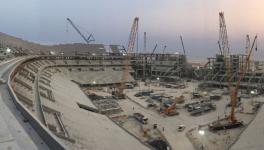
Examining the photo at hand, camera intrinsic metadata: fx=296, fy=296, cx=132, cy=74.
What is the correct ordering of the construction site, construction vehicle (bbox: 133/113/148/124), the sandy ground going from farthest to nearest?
construction vehicle (bbox: 133/113/148/124), the sandy ground, the construction site

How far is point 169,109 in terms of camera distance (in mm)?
38625

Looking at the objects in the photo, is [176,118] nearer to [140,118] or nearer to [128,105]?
[140,118]

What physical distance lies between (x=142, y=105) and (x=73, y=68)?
1095 inches

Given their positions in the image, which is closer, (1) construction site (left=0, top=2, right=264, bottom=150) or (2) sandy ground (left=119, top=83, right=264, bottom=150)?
(1) construction site (left=0, top=2, right=264, bottom=150)

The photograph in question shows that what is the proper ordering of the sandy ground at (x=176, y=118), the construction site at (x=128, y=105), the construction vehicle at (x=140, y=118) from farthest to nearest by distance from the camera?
the construction vehicle at (x=140, y=118) → the sandy ground at (x=176, y=118) → the construction site at (x=128, y=105)

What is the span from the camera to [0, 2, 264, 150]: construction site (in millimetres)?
12873

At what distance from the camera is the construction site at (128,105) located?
1287 centimetres

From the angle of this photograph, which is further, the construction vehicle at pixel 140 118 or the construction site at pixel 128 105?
the construction vehicle at pixel 140 118

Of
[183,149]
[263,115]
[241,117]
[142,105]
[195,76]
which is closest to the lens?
[183,149]

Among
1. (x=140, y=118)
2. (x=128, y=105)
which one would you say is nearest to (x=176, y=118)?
(x=140, y=118)

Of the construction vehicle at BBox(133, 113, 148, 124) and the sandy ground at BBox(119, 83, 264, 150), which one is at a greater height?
the construction vehicle at BBox(133, 113, 148, 124)

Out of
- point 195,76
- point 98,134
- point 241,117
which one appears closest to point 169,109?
point 241,117

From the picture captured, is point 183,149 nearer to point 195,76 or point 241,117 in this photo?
point 241,117

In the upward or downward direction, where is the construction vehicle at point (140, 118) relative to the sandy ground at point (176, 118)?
upward
